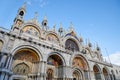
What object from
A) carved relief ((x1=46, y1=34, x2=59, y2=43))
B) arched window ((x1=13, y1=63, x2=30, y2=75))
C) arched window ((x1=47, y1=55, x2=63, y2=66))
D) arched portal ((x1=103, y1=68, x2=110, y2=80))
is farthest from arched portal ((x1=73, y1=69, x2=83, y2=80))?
arched window ((x1=13, y1=63, x2=30, y2=75))

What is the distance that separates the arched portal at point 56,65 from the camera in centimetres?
1698

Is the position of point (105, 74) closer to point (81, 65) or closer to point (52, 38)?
point (81, 65)

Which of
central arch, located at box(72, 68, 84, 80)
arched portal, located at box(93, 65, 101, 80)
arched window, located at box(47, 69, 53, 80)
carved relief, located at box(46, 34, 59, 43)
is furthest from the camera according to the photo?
arched portal, located at box(93, 65, 101, 80)

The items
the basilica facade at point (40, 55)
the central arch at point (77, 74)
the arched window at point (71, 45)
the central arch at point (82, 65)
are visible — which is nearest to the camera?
the basilica facade at point (40, 55)

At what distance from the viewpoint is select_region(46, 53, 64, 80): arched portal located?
17.0 meters

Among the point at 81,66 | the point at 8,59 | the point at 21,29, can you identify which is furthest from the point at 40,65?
the point at 81,66

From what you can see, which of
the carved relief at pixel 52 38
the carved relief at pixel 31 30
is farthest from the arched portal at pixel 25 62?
the carved relief at pixel 52 38

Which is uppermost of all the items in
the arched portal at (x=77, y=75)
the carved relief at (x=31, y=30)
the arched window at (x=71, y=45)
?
the carved relief at (x=31, y=30)

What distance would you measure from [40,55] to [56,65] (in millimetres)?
4254

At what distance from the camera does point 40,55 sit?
1525cm

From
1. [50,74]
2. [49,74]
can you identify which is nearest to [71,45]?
[50,74]

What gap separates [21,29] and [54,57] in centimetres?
729

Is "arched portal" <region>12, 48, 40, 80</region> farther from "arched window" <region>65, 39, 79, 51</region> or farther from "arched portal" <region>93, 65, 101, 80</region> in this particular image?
"arched portal" <region>93, 65, 101, 80</region>

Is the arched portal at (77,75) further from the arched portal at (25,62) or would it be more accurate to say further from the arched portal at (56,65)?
the arched portal at (25,62)
